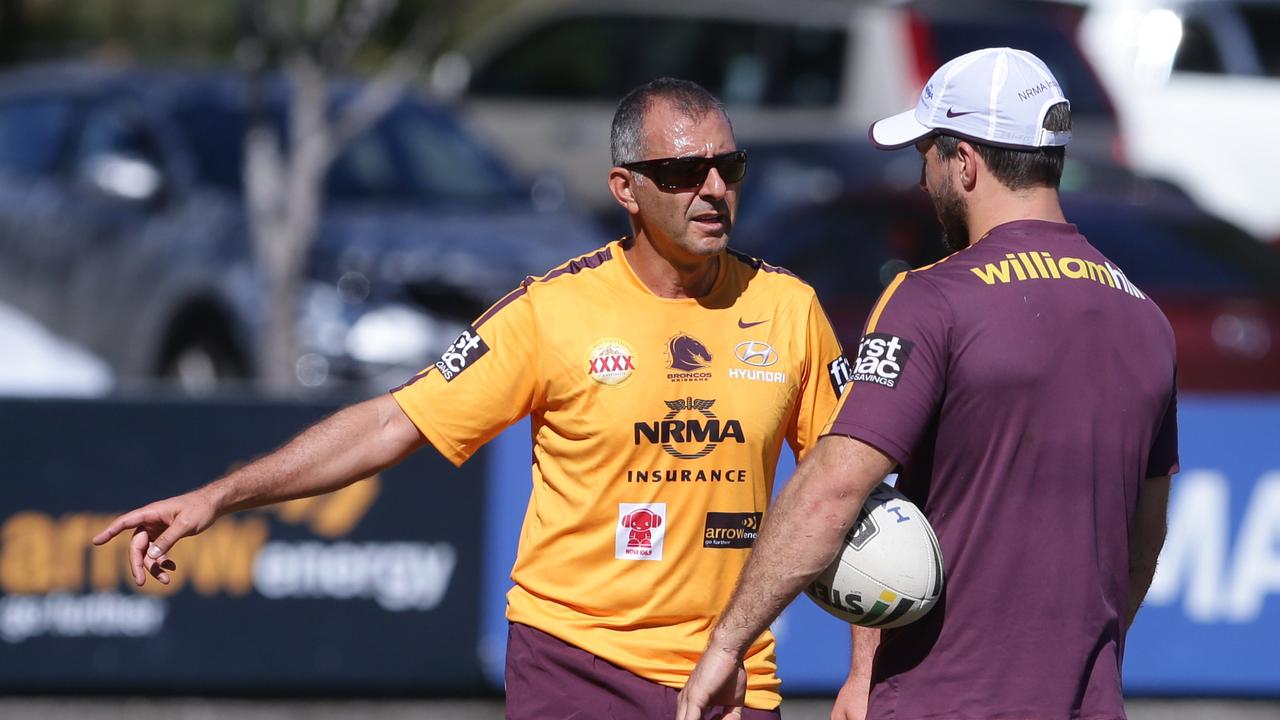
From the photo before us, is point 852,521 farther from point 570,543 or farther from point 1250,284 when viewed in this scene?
point 1250,284

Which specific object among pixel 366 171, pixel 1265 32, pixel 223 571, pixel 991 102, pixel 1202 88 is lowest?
pixel 223 571

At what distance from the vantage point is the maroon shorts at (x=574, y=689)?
13.1 ft

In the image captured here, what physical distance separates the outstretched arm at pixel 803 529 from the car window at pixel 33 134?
8397 millimetres

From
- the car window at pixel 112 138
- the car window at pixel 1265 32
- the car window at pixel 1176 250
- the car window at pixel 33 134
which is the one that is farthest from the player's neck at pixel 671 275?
the car window at pixel 1265 32

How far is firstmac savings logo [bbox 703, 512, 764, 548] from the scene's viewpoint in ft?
13.2

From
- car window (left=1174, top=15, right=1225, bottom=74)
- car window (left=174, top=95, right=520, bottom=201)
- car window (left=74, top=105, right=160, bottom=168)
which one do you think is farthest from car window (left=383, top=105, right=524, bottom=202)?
car window (left=1174, top=15, right=1225, bottom=74)

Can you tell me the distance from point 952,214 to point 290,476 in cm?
147

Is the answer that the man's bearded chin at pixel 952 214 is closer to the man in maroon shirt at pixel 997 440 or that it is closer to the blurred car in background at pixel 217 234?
the man in maroon shirt at pixel 997 440

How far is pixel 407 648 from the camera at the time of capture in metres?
7.39

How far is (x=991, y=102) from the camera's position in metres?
3.52

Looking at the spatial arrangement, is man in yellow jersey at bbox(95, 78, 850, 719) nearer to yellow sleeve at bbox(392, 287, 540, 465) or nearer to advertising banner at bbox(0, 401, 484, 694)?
yellow sleeve at bbox(392, 287, 540, 465)

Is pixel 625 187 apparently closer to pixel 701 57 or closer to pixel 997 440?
pixel 997 440

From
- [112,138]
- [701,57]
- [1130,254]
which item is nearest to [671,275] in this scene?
[1130,254]

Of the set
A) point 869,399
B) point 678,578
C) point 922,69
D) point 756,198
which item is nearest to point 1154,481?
point 869,399
